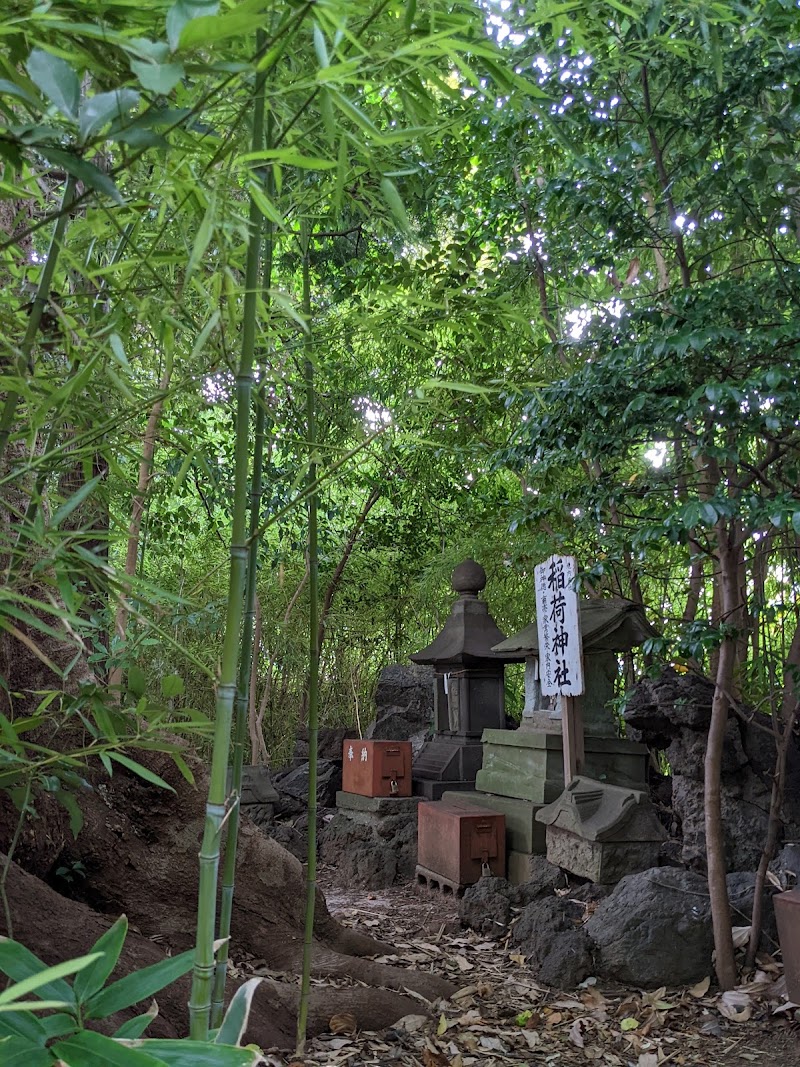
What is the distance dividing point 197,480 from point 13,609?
3614 mm

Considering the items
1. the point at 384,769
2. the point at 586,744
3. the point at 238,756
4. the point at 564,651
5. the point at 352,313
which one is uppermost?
the point at 352,313

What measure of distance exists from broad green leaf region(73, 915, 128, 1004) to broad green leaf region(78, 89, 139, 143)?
61cm

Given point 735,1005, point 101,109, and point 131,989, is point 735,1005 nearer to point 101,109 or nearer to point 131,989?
point 131,989

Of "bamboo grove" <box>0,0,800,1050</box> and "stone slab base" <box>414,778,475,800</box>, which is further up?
"bamboo grove" <box>0,0,800,1050</box>

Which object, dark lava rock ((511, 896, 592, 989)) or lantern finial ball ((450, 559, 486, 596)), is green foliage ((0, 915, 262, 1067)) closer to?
dark lava rock ((511, 896, 592, 989))

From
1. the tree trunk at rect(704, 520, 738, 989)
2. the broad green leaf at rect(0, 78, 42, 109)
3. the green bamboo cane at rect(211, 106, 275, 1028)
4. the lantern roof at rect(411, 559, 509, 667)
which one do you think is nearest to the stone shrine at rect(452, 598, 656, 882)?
the lantern roof at rect(411, 559, 509, 667)

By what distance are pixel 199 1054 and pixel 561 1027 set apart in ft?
8.18

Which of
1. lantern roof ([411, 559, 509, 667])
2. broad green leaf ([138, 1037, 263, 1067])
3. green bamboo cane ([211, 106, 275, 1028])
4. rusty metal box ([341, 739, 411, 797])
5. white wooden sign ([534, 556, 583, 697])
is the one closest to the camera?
broad green leaf ([138, 1037, 263, 1067])

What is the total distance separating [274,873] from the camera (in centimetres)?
259

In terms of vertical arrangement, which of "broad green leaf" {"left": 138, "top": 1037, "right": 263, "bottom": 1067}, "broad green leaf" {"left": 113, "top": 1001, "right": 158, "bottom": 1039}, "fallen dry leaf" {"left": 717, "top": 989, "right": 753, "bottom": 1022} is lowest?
"fallen dry leaf" {"left": 717, "top": 989, "right": 753, "bottom": 1022}

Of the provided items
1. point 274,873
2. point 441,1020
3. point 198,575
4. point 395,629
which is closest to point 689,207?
point 274,873

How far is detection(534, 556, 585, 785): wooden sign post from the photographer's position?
406 centimetres

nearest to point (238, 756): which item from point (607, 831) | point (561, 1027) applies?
point (561, 1027)

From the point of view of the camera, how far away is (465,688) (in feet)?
18.3
